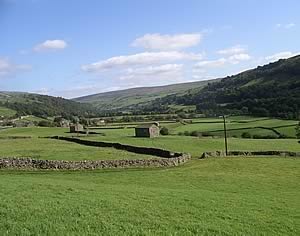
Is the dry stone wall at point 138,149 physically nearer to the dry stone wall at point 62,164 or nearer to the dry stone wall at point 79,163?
the dry stone wall at point 79,163

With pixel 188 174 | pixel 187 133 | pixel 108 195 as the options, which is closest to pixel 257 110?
pixel 187 133

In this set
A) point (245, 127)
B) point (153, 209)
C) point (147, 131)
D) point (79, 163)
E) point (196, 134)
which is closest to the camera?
point (153, 209)

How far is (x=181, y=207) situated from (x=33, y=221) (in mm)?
A: 6841

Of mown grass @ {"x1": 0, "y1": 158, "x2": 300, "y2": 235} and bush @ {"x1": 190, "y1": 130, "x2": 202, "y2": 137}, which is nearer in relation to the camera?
mown grass @ {"x1": 0, "y1": 158, "x2": 300, "y2": 235}

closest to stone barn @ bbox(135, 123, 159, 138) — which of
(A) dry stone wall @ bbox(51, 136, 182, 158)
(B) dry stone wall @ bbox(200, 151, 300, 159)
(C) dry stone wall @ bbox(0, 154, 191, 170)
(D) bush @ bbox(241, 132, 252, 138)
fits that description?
(A) dry stone wall @ bbox(51, 136, 182, 158)

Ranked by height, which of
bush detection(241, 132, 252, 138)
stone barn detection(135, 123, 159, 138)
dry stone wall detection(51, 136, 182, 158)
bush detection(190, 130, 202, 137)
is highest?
stone barn detection(135, 123, 159, 138)

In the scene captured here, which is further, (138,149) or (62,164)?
(138,149)

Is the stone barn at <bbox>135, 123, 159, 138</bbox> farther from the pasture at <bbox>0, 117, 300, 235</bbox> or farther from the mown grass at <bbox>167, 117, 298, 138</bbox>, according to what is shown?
the pasture at <bbox>0, 117, 300, 235</bbox>

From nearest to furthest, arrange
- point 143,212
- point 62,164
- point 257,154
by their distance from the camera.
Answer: point 143,212 < point 62,164 < point 257,154

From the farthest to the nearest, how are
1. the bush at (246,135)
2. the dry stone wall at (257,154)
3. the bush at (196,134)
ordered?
1. the bush at (196,134)
2. the bush at (246,135)
3. the dry stone wall at (257,154)

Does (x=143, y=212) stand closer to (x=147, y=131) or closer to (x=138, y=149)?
(x=138, y=149)

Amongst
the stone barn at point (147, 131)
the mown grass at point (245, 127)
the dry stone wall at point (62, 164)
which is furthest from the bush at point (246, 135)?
the dry stone wall at point (62, 164)

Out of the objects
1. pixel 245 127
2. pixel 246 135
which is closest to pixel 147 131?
pixel 246 135

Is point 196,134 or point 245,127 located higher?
point 245,127
